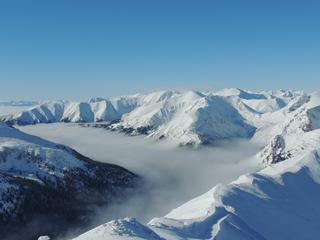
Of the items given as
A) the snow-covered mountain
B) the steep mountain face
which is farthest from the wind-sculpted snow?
the steep mountain face

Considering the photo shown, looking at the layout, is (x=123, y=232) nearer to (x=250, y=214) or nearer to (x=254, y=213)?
(x=250, y=214)

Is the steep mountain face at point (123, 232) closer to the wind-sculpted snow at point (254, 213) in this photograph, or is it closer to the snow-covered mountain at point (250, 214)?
the snow-covered mountain at point (250, 214)

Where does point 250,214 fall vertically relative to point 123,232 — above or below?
below

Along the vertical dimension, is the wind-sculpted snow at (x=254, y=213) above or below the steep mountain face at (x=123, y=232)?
below

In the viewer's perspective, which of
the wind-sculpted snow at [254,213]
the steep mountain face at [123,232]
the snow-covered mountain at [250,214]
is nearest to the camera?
the steep mountain face at [123,232]

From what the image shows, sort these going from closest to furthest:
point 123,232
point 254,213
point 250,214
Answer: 1. point 123,232
2. point 250,214
3. point 254,213

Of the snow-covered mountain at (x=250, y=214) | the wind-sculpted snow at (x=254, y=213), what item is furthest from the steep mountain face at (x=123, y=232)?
the wind-sculpted snow at (x=254, y=213)

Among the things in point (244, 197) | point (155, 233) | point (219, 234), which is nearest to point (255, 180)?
point (244, 197)

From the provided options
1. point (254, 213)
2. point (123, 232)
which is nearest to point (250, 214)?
point (254, 213)

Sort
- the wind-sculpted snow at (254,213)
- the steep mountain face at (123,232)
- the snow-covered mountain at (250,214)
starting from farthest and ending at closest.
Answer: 1. the wind-sculpted snow at (254,213)
2. the snow-covered mountain at (250,214)
3. the steep mountain face at (123,232)

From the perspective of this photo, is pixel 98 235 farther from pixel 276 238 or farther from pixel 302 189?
pixel 302 189

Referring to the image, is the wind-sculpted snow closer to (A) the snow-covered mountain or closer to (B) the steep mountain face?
(A) the snow-covered mountain
